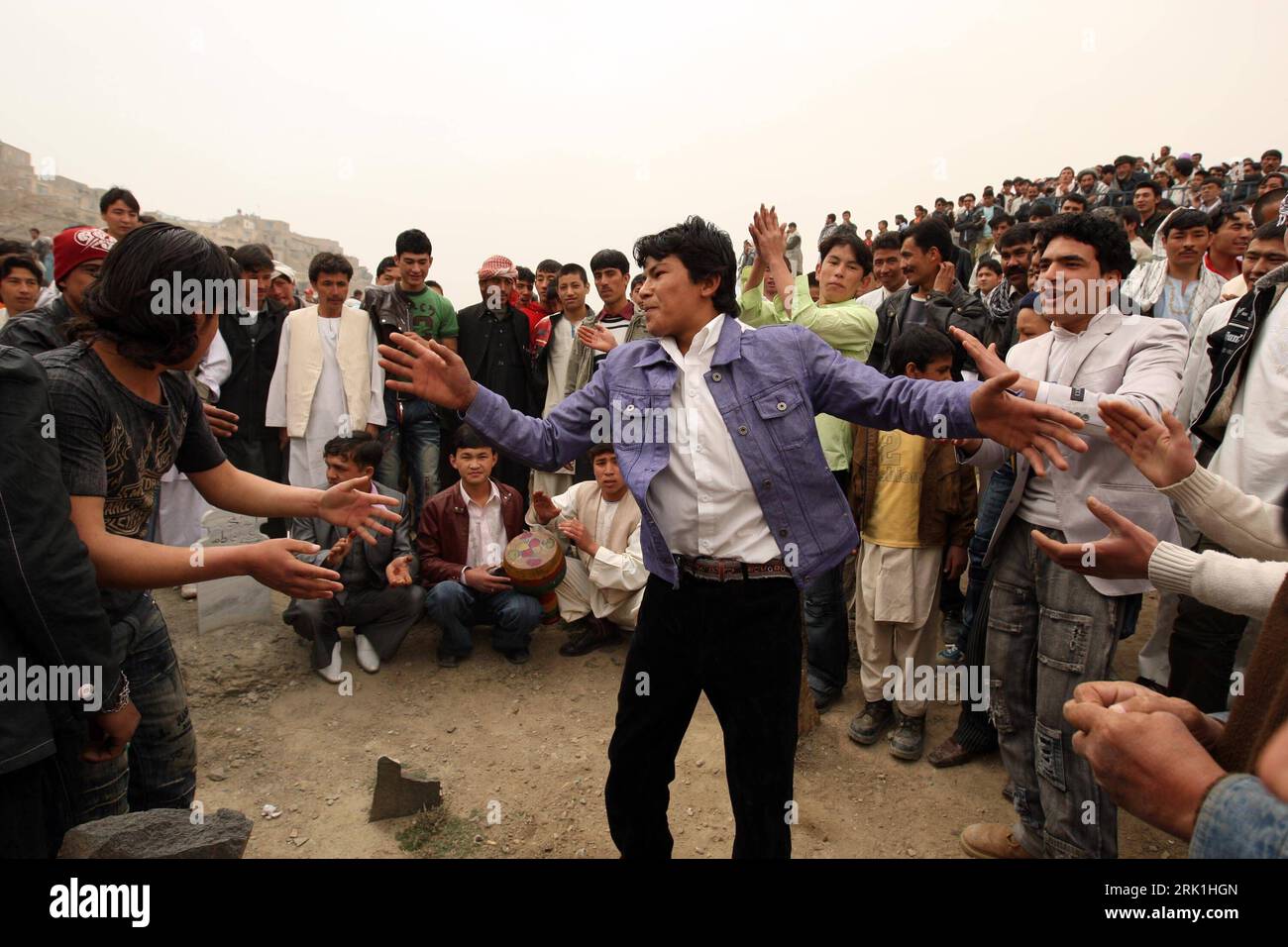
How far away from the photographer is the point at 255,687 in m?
4.32

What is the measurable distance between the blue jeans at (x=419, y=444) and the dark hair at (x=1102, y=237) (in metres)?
4.49

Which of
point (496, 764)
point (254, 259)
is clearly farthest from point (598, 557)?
point (254, 259)

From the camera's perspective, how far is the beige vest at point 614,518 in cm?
480

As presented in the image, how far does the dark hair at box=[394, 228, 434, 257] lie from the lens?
5516 millimetres

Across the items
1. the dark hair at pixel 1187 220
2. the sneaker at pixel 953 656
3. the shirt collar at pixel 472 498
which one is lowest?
the sneaker at pixel 953 656

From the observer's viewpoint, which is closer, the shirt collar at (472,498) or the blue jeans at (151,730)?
the blue jeans at (151,730)

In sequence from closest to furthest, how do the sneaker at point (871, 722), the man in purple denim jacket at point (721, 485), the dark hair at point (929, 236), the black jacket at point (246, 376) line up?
the man in purple denim jacket at point (721, 485), the sneaker at point (871, 722), the dark hair at point (929, 236), the black jacket at point (246, 376)

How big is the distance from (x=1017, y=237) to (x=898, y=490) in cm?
295

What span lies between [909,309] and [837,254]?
839 millimetres

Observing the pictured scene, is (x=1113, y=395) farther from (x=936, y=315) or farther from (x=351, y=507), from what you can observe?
(x=351, y=507)

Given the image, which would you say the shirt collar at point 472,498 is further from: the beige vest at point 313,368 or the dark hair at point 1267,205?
the dark hair at point 1267,205

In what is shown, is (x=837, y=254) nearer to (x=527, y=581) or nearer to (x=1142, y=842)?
(x=527, y=581)

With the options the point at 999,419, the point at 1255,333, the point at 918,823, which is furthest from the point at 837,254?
the point at 918,823

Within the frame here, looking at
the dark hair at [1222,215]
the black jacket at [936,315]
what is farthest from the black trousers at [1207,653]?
the dark hair at [1222,215]
